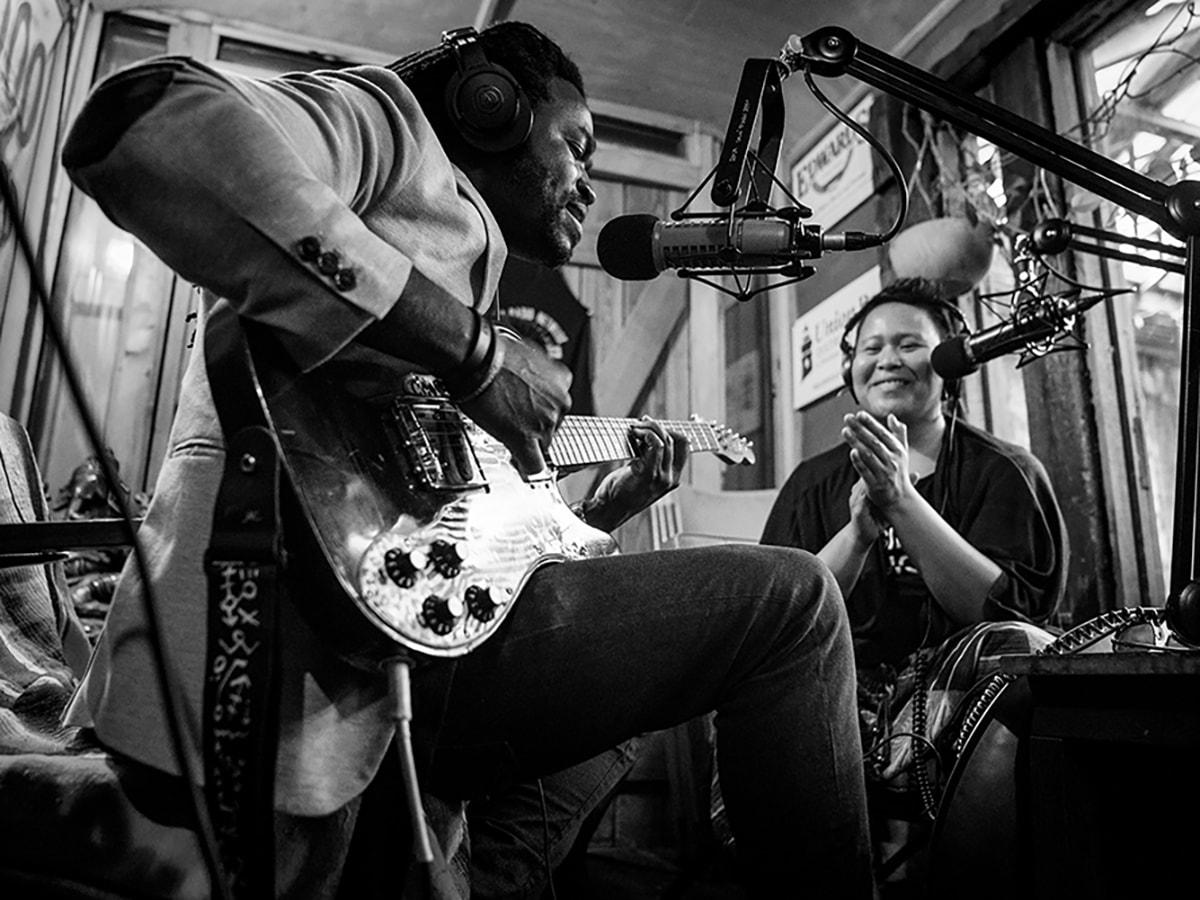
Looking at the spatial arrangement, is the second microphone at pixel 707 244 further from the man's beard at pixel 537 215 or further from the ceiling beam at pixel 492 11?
the ceiling beam at pixel 492 11

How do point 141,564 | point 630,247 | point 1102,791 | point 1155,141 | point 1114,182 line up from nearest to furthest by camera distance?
point 141,564 → point 1102,791 → point 1114,182 → point 630,247 → point 1155,141

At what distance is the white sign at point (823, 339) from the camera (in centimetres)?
350

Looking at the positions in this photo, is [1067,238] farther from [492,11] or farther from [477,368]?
[492,11]

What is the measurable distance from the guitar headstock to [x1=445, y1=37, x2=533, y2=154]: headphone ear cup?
1.01 meters

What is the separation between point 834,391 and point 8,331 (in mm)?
2935

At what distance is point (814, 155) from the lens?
4.03 metres

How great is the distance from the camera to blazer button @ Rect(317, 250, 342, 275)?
0.77m

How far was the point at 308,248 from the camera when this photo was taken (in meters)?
0.76

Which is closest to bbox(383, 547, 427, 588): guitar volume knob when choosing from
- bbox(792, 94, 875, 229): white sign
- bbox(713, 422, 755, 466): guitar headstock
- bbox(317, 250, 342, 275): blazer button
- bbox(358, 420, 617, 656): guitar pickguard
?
bbox(358, 420, 617, 656): guitar pickguard

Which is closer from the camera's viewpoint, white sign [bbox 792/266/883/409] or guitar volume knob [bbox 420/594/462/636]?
guitar volume knob [bbox 420/594/462/636]

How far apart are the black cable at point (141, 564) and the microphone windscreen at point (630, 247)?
70cm

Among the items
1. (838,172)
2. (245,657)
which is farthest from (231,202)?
(838,172)

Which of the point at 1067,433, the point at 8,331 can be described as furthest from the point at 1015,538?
the point at 8,331

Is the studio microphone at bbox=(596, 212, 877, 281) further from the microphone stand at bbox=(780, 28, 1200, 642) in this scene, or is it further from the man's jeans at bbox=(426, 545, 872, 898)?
the man's jeans at bbox=(426, 545, 872, 898)
